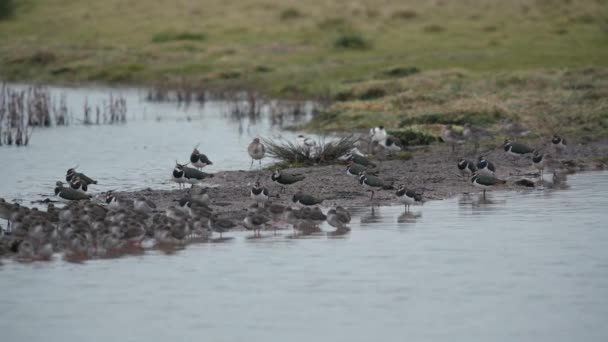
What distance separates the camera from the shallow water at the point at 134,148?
69.9ft

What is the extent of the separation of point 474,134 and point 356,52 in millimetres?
21708

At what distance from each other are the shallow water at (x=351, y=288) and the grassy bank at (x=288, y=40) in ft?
68.3

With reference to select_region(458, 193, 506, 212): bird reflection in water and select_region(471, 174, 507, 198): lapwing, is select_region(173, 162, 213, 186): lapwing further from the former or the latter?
select_region(471, 174, 507, 198): lapwing

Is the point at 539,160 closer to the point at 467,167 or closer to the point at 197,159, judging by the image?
the point at 467,167

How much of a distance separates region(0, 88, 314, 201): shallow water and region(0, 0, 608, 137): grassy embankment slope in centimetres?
318

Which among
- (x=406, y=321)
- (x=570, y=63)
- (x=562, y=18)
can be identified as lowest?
(x=406, y=321)

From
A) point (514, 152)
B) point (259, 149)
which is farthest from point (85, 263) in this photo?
point (514, 152)

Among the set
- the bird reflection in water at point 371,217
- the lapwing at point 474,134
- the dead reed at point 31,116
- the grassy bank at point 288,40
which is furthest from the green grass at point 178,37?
the bird reflection in water at point 371,217

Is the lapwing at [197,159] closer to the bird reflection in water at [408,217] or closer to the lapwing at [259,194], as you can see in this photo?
the lapwing at [259,194]

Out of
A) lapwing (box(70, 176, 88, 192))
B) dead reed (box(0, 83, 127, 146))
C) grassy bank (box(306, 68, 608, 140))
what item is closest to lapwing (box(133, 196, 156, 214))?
Answer: lapwing (box(70, 176, 88, 192))

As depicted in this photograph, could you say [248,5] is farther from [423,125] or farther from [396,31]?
[423,125]

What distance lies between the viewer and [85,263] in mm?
13695

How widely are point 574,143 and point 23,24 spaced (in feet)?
131

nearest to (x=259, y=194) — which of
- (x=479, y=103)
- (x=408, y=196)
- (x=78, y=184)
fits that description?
(x=408, y=196)
